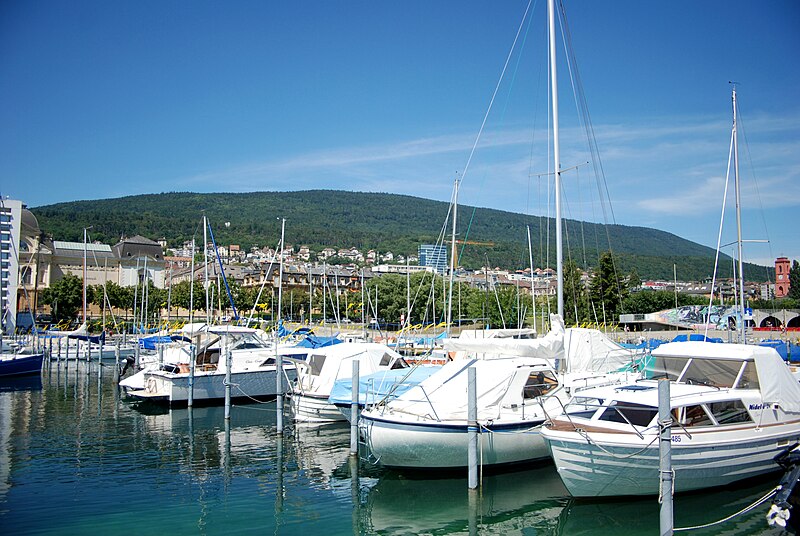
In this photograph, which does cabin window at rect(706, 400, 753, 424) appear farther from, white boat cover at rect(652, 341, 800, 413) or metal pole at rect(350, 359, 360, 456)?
metal pole at rect(350, 359, 360, 456)

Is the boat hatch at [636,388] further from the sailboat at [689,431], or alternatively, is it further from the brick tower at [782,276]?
the brick tower at [782,276]

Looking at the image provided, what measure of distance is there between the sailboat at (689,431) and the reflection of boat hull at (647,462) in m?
0.02

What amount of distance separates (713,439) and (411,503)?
7.16m

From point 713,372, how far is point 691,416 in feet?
9.77

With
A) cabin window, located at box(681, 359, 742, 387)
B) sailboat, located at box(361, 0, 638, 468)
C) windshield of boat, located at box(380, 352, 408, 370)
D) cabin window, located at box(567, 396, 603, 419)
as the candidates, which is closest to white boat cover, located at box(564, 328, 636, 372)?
sailboat, located at box(361, 0, 638, 468)

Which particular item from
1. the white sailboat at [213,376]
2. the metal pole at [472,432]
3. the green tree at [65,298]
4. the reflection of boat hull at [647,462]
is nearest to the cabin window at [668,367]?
the reflection of boat hull at [647,462]

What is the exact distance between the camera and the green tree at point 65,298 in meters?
102

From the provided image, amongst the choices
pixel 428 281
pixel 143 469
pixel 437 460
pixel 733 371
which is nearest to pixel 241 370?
pixel 143 469

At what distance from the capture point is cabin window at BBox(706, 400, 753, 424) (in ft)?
51.0

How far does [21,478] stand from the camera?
58.9ft

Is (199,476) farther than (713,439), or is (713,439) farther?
(199,476)

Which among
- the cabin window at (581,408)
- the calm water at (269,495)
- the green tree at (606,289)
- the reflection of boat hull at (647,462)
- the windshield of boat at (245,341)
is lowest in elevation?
the calm water at (269,495)

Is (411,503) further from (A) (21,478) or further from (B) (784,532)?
(A) (21,478)

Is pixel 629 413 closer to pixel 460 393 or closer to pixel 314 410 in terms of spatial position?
pixel 460 393
